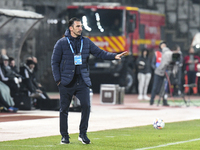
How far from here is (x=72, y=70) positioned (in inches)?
395

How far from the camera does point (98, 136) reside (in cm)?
1135

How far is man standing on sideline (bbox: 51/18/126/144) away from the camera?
396 inches

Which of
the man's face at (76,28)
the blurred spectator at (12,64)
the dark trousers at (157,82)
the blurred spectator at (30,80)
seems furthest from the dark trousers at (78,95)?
the dark trousers at (157,82)

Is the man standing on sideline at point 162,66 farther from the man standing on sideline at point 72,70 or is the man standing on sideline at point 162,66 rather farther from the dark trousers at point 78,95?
the dark trousers at point 78,95

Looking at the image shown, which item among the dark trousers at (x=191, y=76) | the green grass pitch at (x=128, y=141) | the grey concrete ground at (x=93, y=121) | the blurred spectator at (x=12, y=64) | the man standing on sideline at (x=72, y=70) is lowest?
the dark trousers at (x=191, y=76)

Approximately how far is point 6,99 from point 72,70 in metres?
7.17

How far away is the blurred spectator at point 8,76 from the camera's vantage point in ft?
56.9

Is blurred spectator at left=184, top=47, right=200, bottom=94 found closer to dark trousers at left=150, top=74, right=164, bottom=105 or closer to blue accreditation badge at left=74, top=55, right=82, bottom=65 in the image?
dark trousers at left=150, top=74, right=164, bottom=105

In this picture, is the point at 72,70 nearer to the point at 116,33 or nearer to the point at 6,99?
the point at 6,99

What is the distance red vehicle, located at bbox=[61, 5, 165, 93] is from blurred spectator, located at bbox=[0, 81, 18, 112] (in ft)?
33.6

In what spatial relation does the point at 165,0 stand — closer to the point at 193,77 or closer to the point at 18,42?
the point at 193,77

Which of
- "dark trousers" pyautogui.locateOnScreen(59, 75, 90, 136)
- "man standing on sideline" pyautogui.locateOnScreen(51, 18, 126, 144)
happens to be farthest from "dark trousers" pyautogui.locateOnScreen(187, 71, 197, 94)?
"dark trousers" pyautogui.locateOnScreen(59, 75, 90, 136)

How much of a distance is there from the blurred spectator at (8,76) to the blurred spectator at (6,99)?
336mm

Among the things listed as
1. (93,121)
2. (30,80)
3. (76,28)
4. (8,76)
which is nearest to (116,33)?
(30,80)
